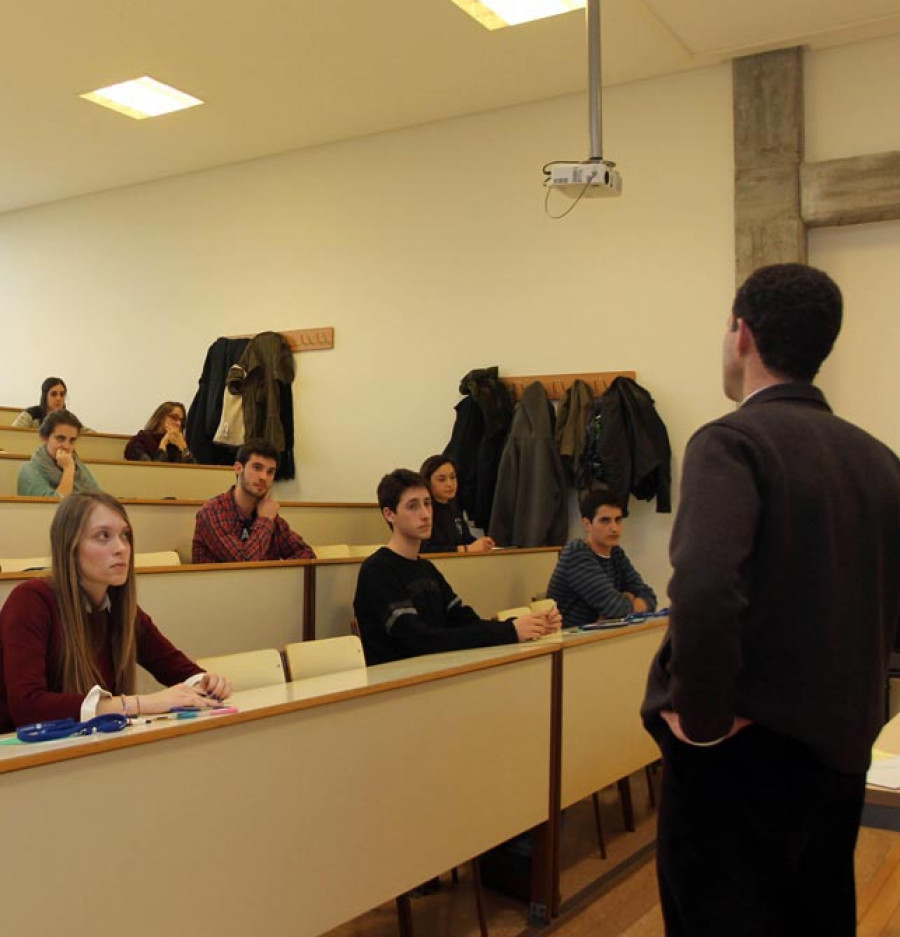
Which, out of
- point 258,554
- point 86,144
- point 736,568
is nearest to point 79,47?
point 86,144

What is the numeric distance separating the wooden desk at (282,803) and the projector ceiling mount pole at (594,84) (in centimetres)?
238

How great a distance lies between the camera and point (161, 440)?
6.65 m

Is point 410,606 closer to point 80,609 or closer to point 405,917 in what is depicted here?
point 405,917

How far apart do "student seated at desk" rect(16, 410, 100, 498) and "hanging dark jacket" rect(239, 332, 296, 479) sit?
2134mm

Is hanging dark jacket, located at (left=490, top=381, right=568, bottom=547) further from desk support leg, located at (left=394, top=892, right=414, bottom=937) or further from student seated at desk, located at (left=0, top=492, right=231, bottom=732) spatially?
student seated at desk, located at (left=0, top=492, right=231, bottom=732)

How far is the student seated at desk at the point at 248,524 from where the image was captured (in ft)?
13.9

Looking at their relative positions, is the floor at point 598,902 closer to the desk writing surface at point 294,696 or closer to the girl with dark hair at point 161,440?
the desk writing surface at point 294,696

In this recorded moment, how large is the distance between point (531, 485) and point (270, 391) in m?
2.12

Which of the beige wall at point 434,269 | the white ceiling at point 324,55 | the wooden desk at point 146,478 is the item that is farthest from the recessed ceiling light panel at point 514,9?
the wooden desk at point 146,478

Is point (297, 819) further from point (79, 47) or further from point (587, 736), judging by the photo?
point (79, 47)

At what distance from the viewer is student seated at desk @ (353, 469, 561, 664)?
3.25 m

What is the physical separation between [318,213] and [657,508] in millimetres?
3116

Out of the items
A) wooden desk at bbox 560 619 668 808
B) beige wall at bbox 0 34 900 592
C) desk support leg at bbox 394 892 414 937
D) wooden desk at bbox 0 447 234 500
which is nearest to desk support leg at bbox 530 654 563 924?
wooden desk at bbox 560 619 668 808

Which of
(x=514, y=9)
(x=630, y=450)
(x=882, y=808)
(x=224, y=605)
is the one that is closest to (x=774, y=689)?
(x=882, y=808)
